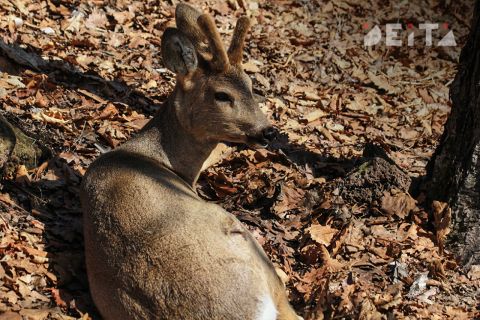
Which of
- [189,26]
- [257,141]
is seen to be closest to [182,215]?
[257,141]

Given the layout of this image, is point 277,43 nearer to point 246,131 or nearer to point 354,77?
point 354,77

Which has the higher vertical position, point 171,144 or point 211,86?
point 211,86

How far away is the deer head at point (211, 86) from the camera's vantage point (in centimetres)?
696

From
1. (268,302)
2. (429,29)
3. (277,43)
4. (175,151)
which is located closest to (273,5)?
(277,43)

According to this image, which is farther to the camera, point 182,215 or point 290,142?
point 290,142

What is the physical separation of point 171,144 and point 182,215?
1.68m

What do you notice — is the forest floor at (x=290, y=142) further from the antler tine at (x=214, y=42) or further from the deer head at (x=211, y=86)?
the antler tine at (x=214, y=42)

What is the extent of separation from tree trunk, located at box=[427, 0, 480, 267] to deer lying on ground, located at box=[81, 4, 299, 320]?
6.34 feet

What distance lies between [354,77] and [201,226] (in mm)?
6406

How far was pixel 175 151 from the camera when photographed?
23.7 ft

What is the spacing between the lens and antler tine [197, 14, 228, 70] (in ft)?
22.0

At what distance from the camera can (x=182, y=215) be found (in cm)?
566

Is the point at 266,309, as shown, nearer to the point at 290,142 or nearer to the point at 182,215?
the point at 182,215

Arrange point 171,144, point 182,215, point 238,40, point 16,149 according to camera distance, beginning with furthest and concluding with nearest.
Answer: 1. point 16,149
2. point 171,144
3. point 238,40
4. point 182,215
